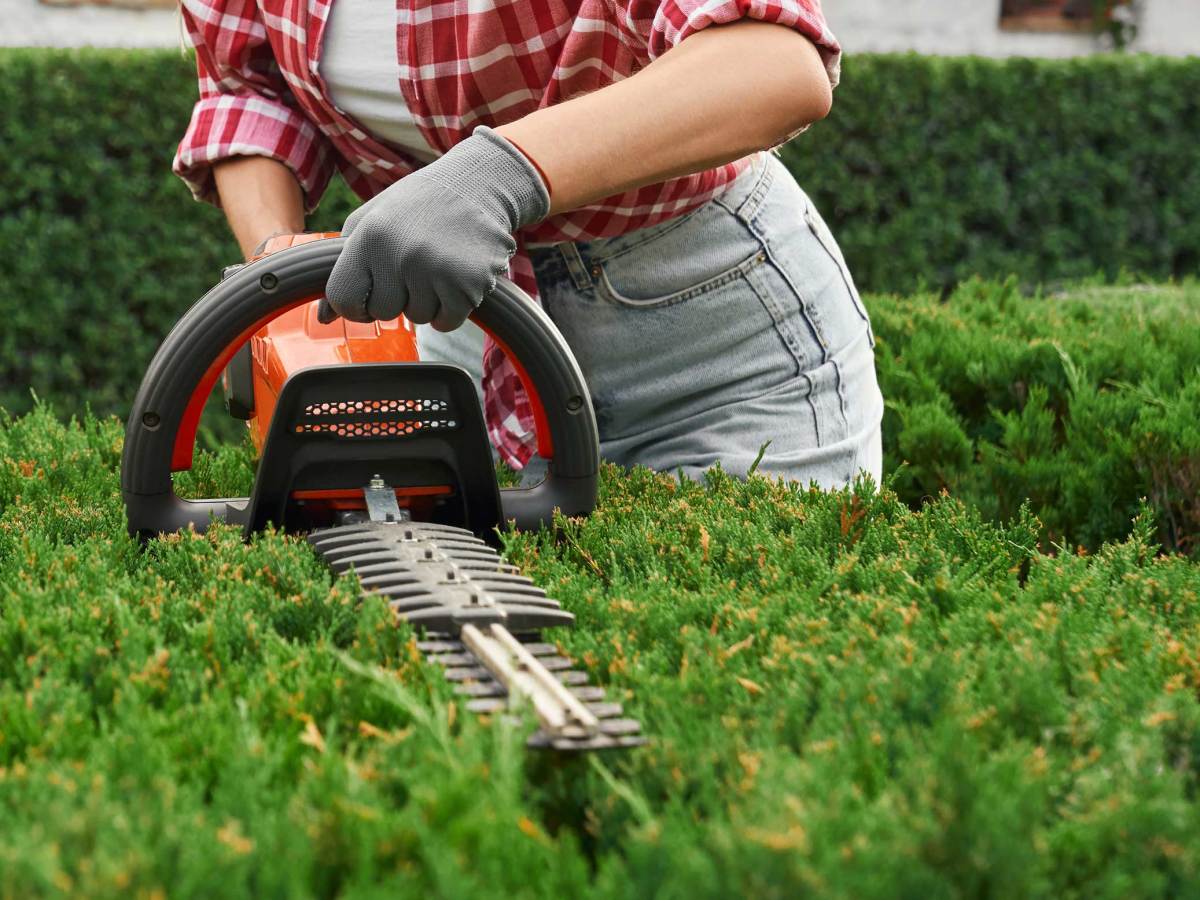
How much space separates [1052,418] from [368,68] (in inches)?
67.1

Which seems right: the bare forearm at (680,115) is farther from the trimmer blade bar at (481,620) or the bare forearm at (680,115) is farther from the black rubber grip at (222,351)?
the trimmer blade bar at (481,620)

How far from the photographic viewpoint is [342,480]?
5.45 ft

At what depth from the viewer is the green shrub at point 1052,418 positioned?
9.25 feet

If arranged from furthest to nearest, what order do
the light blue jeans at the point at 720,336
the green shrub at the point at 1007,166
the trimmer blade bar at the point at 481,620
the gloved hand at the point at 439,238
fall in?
the green shrub at the point at 1007,166 < the light blue jeans at the point at 720,336 < the gloved hand at the point at 439,238 < the trimmer blade bar at the point at 481,620

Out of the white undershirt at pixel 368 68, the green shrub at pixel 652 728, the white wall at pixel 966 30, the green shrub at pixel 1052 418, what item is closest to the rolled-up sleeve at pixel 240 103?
the white undershirt at pixel 368 68

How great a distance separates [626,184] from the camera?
1.70 meters

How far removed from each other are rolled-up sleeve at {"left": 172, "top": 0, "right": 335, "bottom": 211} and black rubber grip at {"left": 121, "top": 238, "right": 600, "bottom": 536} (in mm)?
946

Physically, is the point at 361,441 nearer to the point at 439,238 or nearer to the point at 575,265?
the point at 439,238

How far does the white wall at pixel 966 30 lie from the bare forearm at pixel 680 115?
10251 mm

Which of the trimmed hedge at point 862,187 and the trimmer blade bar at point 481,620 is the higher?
the trimmer blade bar at point 481,620

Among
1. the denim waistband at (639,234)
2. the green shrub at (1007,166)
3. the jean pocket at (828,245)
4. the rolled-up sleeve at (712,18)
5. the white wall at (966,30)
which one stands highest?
the rolled-up sleeve at (712,18)

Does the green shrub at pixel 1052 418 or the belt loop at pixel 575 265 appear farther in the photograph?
the green shrub at pixel 1052 418

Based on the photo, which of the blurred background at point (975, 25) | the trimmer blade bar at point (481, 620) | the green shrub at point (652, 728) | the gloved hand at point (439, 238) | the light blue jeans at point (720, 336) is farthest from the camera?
the blurred background at point (975, 25)

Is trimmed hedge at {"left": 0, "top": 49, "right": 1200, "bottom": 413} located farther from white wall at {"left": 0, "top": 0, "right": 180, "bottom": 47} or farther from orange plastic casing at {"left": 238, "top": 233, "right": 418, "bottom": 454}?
orange plastic casing at {"left": 238, "top": 233, "right": 418, "bottom": 454}
